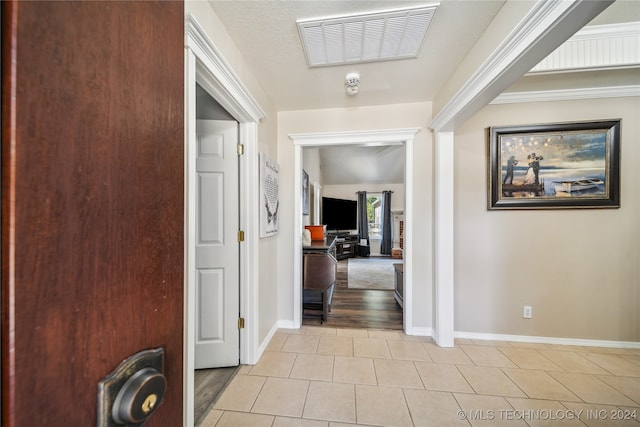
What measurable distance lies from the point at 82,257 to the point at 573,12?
5.78ft

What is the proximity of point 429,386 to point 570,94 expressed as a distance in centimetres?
290

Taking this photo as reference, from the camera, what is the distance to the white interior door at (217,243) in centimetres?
198

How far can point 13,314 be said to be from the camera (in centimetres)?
27

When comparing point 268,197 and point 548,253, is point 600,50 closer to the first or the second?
point 548,253

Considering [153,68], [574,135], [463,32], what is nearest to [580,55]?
[574,135]

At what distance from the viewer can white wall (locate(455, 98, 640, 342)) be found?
7.40 ft

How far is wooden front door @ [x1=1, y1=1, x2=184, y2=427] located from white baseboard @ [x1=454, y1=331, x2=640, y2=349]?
280cm

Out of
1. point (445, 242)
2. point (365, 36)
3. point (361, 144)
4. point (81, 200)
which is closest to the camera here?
point (81, 200)

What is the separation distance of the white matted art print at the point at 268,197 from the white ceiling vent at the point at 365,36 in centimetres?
93

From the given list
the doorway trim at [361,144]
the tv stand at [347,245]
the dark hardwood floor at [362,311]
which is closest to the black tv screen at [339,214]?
the tv stand at [347,245]

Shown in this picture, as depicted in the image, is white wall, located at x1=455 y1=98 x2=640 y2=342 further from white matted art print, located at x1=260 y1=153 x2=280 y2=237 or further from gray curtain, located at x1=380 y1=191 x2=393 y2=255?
gray curtain, located at x1=380 y1=191 x2=393 y2=255

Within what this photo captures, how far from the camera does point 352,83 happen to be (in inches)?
83.0

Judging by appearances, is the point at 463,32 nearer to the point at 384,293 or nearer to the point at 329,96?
the point at 329,96

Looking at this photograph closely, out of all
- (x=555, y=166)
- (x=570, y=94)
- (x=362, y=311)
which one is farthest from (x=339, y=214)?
(x=570, y=94)
